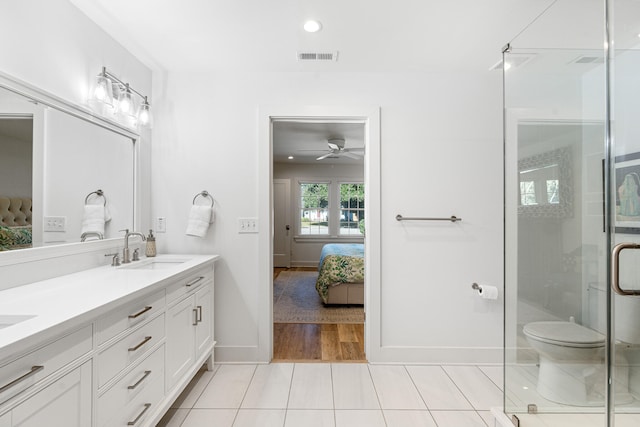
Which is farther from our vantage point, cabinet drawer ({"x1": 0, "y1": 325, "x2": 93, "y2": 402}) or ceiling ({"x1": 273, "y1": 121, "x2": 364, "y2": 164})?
ceiling ({"x1": 273, "y1": 121, "x2": 364, "y2": 164})

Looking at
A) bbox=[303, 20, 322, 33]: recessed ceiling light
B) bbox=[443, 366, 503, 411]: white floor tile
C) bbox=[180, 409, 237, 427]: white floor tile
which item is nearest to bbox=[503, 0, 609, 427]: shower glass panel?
bbox=[443, 366, 503, 411]: white floor tile

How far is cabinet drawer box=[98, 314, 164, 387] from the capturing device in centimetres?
118

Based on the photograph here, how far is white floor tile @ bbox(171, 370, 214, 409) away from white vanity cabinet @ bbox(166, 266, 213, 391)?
0.21 m

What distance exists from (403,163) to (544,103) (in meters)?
1.01

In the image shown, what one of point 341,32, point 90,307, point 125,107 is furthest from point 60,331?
point 341,32

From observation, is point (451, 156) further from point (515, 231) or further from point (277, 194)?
point (277, 194)

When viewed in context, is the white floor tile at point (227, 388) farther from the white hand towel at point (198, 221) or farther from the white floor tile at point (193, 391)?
the white hand towel at point (198, 221)

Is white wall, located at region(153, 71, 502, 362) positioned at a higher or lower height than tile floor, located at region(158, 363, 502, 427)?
higher

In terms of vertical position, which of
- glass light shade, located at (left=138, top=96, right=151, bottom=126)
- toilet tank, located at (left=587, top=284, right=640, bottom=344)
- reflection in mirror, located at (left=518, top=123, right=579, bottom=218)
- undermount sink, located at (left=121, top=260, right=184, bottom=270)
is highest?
glass light shade, located at (left=138, top=96, right=151, bottom=126)

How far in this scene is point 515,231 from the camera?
1770 mm

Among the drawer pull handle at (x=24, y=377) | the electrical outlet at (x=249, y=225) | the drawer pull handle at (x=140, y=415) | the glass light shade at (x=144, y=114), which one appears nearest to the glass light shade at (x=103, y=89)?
the glass light shade at (x=144, y=114)

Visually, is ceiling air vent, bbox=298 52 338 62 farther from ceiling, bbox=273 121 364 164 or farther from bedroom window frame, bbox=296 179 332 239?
bedroom window frame, bbox=296 179 332 239

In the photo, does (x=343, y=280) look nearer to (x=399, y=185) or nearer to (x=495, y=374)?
(x=399, y=185)

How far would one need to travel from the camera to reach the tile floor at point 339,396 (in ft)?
5.81
